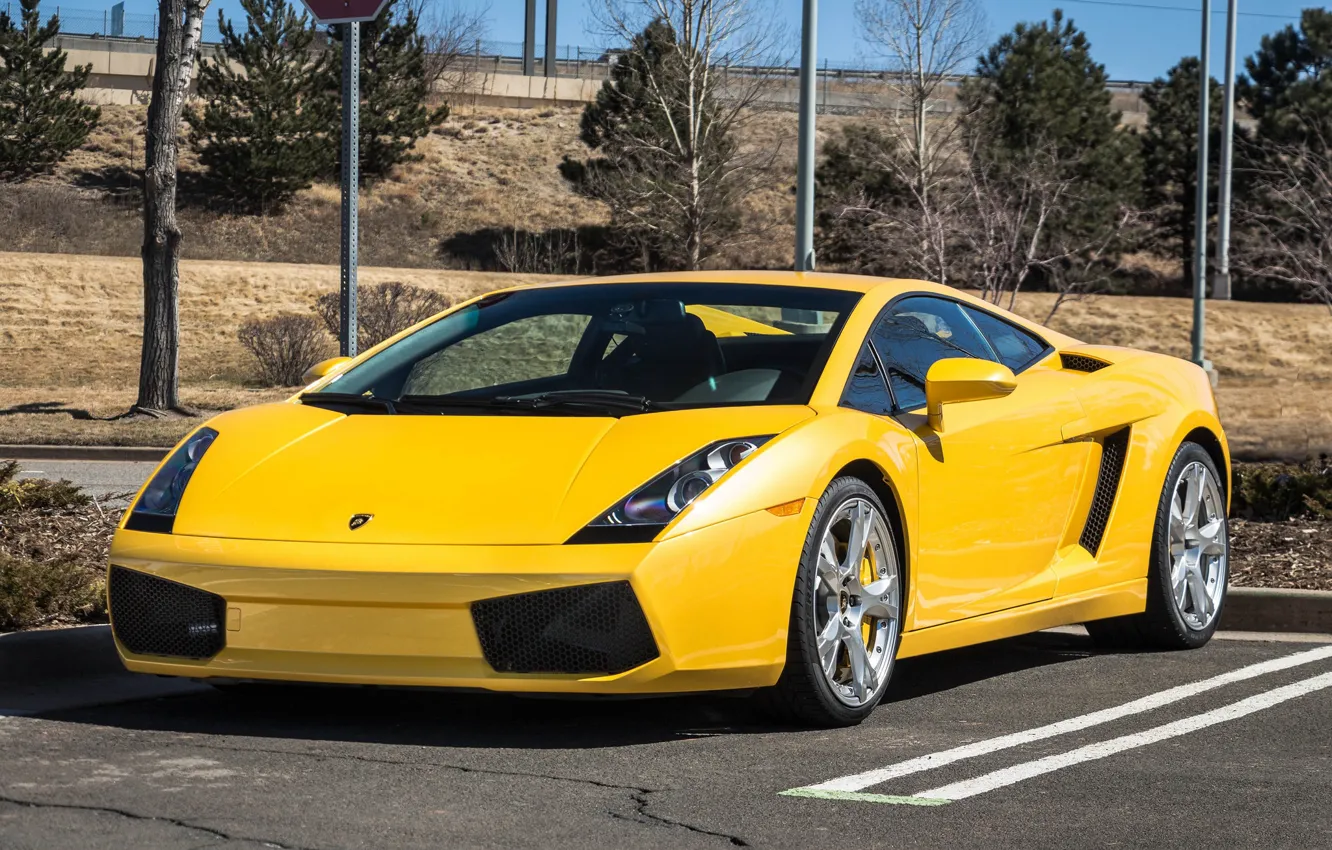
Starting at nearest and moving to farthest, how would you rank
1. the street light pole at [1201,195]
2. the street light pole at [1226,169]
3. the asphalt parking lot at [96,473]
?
the asphalt parking lot at [96,473], the street light pole at [1201,195], the street light pole at [1226,169]

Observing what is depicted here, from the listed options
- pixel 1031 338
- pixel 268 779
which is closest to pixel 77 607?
pixel 268 779

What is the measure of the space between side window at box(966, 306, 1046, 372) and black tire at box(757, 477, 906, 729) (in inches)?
58.0

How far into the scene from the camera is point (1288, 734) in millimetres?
5305

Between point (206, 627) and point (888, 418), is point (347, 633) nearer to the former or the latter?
point (206, 627)

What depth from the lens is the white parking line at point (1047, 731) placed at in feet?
14.8

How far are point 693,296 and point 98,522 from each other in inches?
171

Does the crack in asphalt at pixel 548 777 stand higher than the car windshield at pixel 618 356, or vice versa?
the car windshield at pixel 618 356

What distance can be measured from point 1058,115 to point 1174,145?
6475mm

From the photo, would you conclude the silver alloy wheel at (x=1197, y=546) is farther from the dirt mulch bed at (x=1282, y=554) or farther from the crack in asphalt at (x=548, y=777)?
the crack in asphalt at (x=548, y=777)

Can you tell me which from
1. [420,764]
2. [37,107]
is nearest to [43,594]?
[420,764]

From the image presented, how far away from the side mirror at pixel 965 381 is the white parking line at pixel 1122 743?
44.1 inches

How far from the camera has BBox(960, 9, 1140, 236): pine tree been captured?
172 ft

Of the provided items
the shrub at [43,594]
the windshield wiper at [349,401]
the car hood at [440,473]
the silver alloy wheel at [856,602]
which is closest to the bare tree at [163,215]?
the shrub at [43,594]

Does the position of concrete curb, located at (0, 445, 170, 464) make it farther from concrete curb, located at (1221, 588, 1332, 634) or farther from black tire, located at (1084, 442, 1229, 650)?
black tire, located at (1084, 442, 1229, 650)
